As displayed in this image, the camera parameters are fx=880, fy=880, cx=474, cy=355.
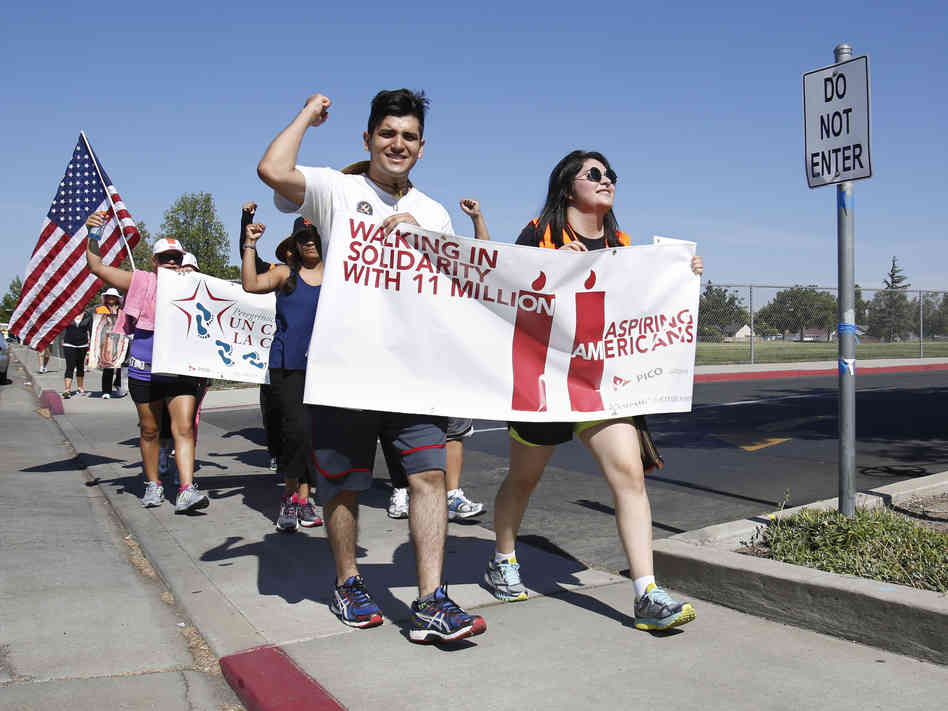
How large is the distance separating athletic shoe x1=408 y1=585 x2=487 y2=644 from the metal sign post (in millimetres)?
2142

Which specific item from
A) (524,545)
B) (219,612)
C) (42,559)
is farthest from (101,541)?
(524,545)

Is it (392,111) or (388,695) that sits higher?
(392,111)

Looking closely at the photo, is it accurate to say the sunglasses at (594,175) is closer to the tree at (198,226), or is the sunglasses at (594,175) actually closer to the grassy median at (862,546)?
the grassy median at (862,546)

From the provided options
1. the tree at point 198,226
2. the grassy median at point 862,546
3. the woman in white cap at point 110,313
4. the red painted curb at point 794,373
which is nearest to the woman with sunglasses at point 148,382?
the grassy median at point 862,546

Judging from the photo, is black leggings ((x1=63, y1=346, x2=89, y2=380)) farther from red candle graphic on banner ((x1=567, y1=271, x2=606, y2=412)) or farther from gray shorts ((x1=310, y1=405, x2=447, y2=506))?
red candle graphic on banner ((x1=567, y1=271, x2=606, y2=412))

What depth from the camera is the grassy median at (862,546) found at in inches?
141

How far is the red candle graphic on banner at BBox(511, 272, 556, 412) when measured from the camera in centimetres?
379

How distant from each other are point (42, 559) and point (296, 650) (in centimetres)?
238

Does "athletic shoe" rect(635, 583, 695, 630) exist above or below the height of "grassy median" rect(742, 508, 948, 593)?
below

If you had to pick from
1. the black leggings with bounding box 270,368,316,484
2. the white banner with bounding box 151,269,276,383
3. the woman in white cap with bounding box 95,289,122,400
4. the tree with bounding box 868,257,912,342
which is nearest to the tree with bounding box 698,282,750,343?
the tree with bounding box 868,257,912,342

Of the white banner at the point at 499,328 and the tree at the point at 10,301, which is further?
the tree at the point at 10,301

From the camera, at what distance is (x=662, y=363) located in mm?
3953

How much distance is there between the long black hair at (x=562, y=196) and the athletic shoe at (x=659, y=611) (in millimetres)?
1551

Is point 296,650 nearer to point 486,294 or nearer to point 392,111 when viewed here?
point 486,294
